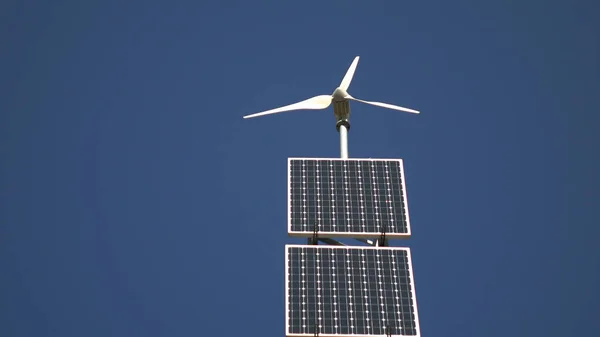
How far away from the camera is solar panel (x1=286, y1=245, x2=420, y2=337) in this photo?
72.2 meters

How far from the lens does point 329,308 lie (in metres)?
73.5

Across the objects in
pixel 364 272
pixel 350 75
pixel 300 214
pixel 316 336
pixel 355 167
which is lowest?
pixel 316 336

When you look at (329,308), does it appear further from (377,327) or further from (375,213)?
(375,213)

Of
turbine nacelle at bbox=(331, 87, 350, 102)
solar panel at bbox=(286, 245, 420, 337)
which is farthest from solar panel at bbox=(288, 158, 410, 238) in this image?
turbine nacelle at bbox=(331, 87, 350, 102)

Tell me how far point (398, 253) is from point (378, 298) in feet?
15.0

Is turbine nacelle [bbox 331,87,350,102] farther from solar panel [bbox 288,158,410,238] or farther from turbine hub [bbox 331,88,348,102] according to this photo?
solar panel [bbox 288,158,410,238]

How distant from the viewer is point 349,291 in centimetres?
7481

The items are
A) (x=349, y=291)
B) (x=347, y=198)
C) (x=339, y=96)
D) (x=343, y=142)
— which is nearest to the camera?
(x=349, y=291)

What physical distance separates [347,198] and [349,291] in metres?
9.72

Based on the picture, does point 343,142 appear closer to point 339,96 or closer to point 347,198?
point 339,96

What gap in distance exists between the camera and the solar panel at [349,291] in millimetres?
72188

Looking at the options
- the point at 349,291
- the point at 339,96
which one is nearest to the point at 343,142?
the point at 339,96

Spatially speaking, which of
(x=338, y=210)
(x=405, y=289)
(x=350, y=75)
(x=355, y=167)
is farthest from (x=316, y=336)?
(x=350, y=75)

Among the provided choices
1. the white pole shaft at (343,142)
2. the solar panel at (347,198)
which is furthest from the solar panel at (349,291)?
the white pole shaft at (343,142)
